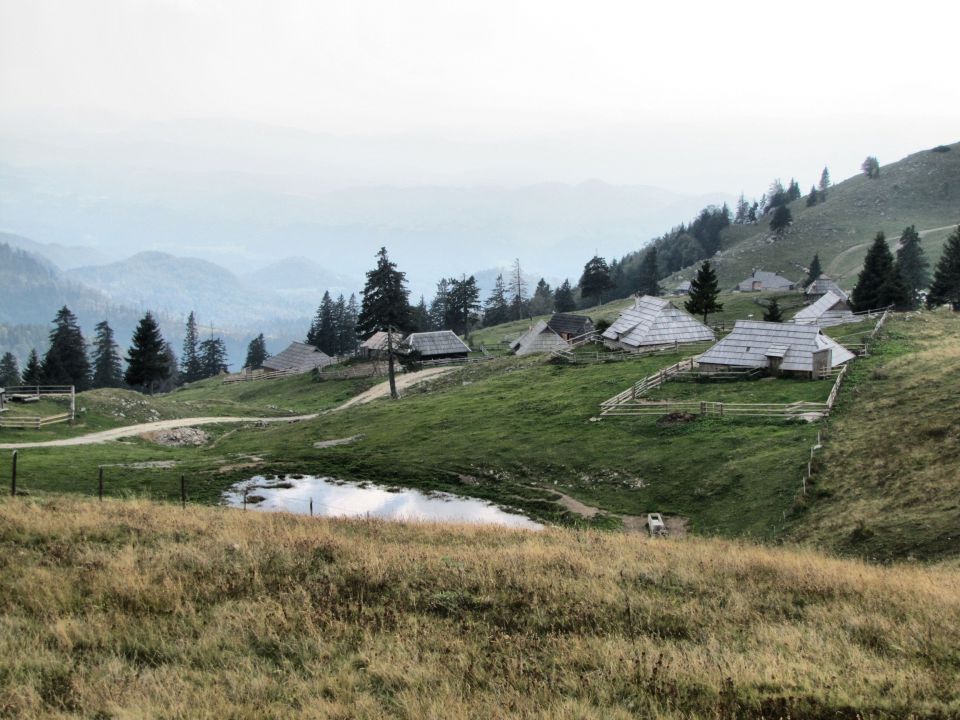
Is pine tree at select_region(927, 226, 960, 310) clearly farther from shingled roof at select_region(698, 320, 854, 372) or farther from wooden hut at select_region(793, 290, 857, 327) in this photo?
shingled roof at select_region(698, 320, 854, 372)

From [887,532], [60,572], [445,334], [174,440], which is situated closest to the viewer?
[60,572]

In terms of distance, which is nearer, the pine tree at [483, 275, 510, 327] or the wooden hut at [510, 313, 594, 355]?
the wooden hut at [510, 313, 594, 355]

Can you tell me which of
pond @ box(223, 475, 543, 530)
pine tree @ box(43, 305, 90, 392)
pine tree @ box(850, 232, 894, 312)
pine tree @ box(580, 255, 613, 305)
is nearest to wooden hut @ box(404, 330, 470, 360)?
pine tree @ box(580, 255, 613, 305)

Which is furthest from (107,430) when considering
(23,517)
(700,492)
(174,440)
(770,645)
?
(770,645)

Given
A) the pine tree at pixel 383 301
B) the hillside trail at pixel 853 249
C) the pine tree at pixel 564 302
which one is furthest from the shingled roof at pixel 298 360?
the hillside trail at pixel 853 249

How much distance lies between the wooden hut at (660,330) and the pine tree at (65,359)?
75128 millimetres

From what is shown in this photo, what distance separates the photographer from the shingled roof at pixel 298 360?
107 meters

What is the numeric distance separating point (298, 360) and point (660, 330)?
63097 millimetres

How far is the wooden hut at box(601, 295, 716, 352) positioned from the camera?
66.6 meters

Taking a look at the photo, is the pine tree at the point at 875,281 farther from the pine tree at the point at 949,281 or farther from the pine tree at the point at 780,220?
the pine tree at the point at 780,220

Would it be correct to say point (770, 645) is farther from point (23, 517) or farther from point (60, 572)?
point (23, 517)

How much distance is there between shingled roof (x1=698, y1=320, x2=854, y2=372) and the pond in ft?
85.8

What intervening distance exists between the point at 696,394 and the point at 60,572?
4021cm

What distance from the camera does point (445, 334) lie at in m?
94.5
